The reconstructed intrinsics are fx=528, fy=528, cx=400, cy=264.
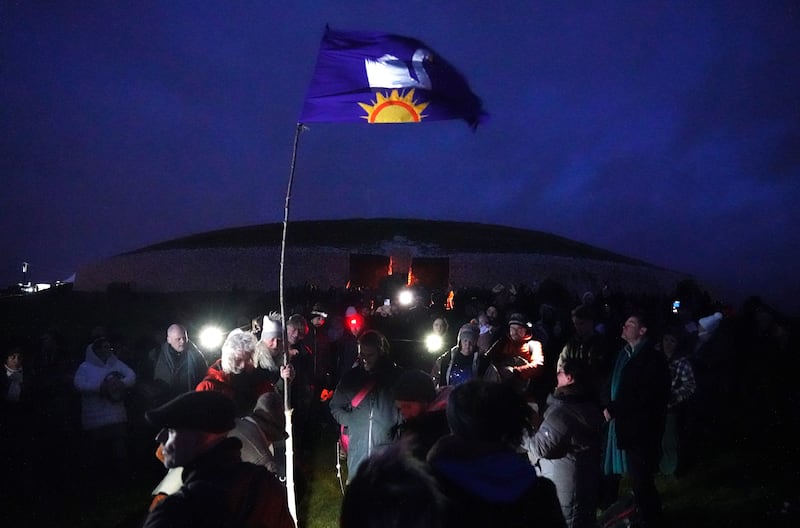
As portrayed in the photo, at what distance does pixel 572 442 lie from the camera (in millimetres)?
3822

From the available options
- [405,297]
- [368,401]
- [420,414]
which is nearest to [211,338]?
[368,401]

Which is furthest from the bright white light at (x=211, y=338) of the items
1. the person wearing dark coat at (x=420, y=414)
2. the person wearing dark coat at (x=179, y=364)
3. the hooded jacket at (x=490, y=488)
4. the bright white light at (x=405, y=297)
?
the bright white light at (x=405, y=297)

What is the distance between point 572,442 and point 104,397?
6.05 meters

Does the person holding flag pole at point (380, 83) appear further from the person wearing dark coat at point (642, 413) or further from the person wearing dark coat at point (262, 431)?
the person wearing dark coat at point (642, 413)

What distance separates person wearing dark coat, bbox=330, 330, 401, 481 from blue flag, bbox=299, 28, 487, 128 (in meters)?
2.24

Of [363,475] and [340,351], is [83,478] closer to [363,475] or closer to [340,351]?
[340,351]

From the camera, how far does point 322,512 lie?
5.98m

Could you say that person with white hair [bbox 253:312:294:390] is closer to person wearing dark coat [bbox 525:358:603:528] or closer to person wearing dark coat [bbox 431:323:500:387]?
person wearing dark coat [bbox 431:323:500:387]

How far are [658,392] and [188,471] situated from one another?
14.2 ft

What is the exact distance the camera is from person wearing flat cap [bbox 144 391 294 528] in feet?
6.44

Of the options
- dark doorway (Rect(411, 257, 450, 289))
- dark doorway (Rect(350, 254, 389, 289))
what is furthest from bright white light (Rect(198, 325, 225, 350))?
dark doorway (Rect(411, 257, 450, 289))

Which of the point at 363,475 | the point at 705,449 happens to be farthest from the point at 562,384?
the point at 705,449

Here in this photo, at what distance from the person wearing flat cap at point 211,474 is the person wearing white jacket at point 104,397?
5.48m

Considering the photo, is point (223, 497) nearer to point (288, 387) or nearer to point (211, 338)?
point (288, 387)
